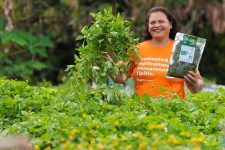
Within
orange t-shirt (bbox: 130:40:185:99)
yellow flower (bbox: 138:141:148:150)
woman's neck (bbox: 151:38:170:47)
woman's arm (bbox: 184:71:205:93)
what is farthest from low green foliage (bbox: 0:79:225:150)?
woman's neck (bbox: 151:38:170:47)

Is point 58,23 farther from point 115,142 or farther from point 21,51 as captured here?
point 115,142

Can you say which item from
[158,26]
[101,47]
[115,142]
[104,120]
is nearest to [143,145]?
[115,142]

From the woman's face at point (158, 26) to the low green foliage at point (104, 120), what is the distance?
2.11 feet

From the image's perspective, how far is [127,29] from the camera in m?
5.63

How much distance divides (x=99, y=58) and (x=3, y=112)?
0.89 m

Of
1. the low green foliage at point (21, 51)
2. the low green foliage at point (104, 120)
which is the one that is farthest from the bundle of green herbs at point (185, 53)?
the low green foliage at point (21, 51)

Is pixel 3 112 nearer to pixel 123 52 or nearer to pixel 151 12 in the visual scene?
pixel 123 52

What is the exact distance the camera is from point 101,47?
5660mm

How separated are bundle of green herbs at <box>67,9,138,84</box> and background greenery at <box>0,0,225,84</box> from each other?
22.5ft

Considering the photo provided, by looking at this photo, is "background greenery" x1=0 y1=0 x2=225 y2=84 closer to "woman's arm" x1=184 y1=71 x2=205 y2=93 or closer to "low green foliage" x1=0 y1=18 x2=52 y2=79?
"low green foliage" x1=0 y1=18 x2=52 y2=79

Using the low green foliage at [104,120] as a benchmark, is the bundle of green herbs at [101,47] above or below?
above

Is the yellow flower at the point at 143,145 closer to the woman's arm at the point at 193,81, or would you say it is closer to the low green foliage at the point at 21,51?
the woman's arm at the point at 193,81

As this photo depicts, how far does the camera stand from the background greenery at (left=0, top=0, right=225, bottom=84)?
12.8 m

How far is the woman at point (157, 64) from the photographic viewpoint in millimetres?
5973
